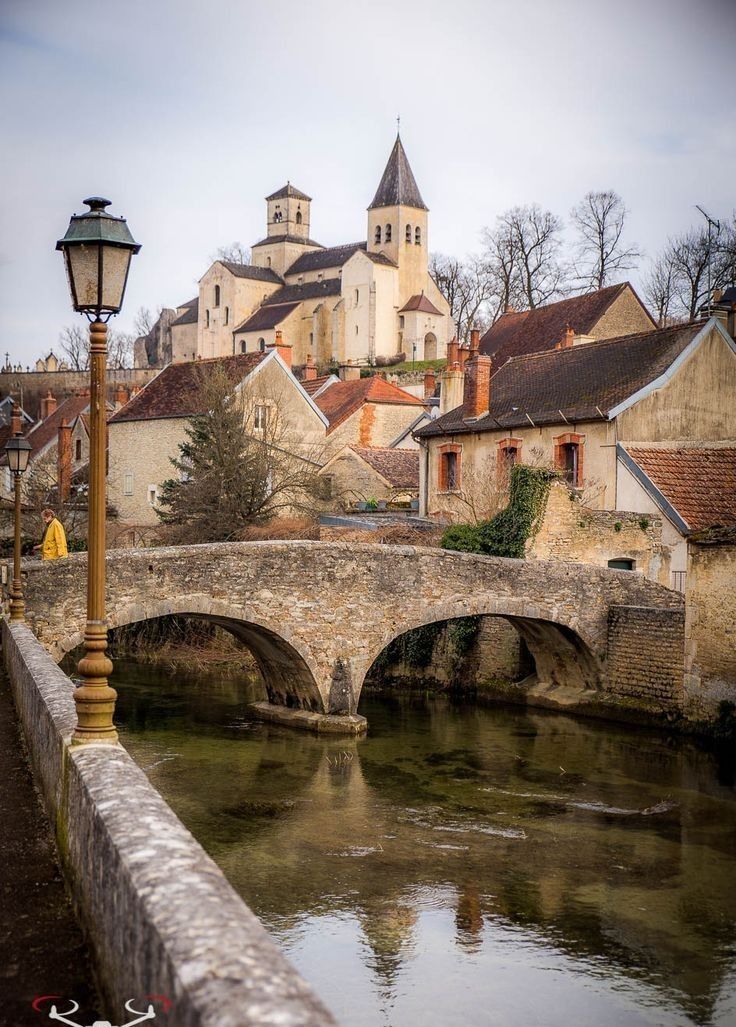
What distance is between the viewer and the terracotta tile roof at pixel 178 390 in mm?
32531

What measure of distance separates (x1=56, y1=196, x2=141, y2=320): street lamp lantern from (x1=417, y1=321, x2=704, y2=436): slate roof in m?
16.8

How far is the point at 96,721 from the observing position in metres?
5.75

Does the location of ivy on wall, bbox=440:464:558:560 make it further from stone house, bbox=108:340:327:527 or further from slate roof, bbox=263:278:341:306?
slate roof, bbox=263:278:341:306

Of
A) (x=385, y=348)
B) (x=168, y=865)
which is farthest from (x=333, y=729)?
(x=385, y=348)

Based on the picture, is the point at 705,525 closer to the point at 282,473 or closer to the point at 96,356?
the point at 282,473

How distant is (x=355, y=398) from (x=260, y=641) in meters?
21.6

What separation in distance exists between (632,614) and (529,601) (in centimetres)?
197

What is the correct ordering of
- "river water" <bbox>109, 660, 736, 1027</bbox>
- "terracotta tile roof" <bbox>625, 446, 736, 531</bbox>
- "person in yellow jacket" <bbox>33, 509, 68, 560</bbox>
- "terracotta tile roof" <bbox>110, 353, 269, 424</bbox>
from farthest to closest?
"terracotta tile roof" <bbox>110, 353, 269, 424</bbox> → "terracotta tile roof" <bbox>625, 446, 736, 531</bbox> → "person in yellow jacket" <bbox>33, 509, 68, 560</bbox> → "river water" <bbox>109, 660, 736, 1027</bbox>

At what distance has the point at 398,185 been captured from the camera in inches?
2702

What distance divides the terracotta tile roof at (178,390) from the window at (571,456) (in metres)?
11.3

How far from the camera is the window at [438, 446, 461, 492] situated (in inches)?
1037

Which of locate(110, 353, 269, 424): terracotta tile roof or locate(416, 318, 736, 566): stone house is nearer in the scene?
locate(416, 318, 736, 566): stone house

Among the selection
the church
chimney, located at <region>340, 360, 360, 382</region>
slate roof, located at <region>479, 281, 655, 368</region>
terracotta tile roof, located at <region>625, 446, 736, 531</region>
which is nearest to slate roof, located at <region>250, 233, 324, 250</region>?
the church

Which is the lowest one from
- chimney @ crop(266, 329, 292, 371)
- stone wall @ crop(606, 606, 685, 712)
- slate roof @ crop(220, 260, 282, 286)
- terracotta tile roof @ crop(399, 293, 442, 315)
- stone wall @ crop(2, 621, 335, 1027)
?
stone wall @ crop(606, 606, 685, 712)
